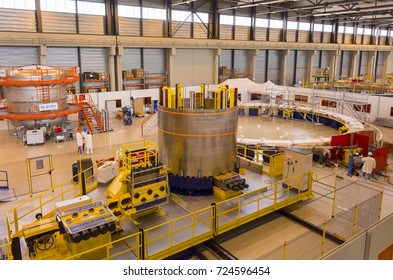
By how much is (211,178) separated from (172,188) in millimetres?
1543

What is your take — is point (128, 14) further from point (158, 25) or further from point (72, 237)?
point (72, 237)

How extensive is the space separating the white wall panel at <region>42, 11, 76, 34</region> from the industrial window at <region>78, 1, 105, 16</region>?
1156mm

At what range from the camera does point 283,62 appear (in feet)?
163

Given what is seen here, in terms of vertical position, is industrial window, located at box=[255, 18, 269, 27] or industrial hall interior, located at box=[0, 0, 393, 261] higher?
industrial window, located at box=[255, 18, 269, 27]

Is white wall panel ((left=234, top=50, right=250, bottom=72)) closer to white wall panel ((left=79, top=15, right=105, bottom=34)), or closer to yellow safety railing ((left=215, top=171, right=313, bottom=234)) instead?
white wall panel ((left=79, top=15, right=105, bottom=34))

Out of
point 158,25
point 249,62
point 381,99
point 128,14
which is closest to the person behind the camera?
point 381,99

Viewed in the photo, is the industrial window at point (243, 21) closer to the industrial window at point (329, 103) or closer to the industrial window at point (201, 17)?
the industrial window at point (201, 17)

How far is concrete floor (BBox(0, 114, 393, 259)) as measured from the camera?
→ 11719mm

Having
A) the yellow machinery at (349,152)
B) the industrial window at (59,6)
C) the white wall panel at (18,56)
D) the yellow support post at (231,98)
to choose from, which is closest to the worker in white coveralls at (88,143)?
the yellow support post at (231,98)

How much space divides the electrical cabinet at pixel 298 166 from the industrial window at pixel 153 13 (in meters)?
27.8

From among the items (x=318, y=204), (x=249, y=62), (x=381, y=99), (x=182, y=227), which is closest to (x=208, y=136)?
(x=182, y=227)

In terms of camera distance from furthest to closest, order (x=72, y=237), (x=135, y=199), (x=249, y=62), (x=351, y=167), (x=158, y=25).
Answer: (x=249, y=62) → (x=158, y=25) → (x=351, y=167) → (x=135, y=199) → (x=72, y=237)

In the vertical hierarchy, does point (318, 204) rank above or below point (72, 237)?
below

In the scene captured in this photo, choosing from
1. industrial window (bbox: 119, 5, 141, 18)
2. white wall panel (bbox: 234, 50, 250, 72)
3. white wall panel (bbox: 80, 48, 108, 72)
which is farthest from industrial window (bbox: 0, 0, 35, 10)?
white wall panel (bbox: 234, 50, 250, 72)
